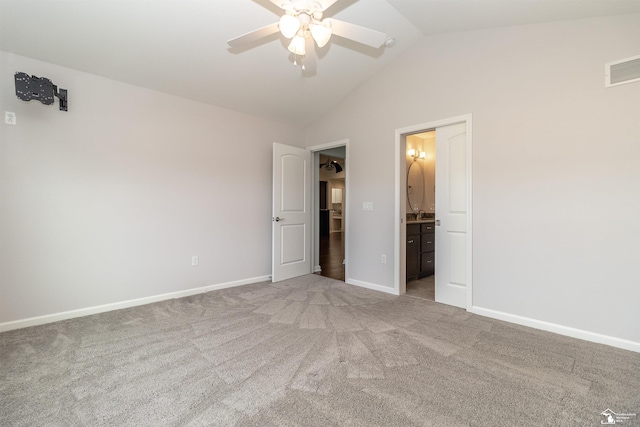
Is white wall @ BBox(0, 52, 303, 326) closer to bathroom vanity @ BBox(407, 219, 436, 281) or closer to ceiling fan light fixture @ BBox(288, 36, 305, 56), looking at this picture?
A: ceiling fan light fixture @ BBox(288, 36, 305, 56)

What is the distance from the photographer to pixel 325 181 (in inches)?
455

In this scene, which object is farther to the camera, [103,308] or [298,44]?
[103,308]

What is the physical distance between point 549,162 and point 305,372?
8.98ft

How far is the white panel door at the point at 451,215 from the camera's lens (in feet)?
10.2

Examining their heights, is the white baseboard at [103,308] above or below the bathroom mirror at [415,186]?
below

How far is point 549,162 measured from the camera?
251 cm

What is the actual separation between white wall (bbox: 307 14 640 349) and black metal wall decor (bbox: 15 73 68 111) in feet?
12.4

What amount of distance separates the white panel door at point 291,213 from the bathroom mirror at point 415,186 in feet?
6.26

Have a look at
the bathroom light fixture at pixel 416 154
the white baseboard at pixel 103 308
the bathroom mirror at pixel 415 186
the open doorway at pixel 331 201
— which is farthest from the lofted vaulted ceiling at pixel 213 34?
the open doorway at pixel 331 201

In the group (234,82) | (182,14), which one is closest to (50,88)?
(182,14)

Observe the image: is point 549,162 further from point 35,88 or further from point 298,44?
point 35,88

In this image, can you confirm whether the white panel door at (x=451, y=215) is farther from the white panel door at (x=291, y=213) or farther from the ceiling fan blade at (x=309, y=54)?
the white panel door at (x=291, y=213)

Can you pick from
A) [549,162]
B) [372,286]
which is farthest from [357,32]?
[372,286]

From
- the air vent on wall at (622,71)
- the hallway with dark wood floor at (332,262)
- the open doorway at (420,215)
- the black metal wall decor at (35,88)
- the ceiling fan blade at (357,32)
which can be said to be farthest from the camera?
the hallway with dark wood floor at (332,262)
